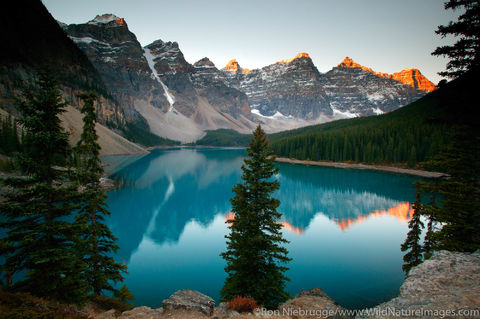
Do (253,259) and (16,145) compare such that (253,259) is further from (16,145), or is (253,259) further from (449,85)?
(16,145)

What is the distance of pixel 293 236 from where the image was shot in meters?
27.4

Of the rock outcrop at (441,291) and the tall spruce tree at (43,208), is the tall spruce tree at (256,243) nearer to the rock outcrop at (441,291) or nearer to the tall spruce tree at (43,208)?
the rock outcrop at (441,291)

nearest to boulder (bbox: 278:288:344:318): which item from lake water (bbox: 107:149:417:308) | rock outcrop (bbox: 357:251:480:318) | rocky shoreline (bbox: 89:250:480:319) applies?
rocky shoreline (bbox: 89:250:480:319)

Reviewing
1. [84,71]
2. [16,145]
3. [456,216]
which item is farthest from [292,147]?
[84,71]

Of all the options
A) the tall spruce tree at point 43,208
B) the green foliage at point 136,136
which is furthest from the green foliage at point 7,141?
the green foliage at point 136,136

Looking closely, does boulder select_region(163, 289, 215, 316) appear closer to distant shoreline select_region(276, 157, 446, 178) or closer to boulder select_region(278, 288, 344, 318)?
boulder select_region(278, 288, 344, 318)

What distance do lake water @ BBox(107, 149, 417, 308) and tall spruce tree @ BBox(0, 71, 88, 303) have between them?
28.6 feet

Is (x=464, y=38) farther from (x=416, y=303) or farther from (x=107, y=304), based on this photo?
(x=107, y=304)

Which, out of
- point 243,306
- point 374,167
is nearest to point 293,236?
point 243,306

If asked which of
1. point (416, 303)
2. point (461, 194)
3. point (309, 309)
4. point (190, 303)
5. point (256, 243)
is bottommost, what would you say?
point (309, 309)

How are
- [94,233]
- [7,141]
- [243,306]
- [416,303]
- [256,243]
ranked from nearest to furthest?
[416,303] < [243,306] < [94,233] < [256,243] < [7,141]

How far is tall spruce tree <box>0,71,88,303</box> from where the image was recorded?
749 centimetres

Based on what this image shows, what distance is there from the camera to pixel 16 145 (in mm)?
45844

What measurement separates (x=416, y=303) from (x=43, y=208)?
38.3ft
